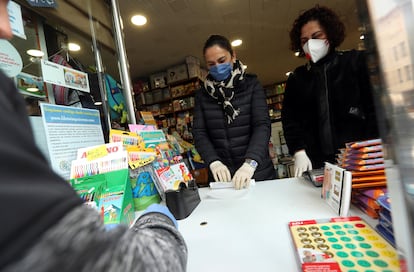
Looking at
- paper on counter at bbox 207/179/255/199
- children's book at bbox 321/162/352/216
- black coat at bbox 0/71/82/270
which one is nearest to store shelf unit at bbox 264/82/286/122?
paper on counter at bbox 207/179/255/199

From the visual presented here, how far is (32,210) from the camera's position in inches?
6.8

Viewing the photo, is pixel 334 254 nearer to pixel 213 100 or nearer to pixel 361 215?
pixel 361 215

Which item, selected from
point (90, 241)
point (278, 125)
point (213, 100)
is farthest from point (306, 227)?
point (278, 125)

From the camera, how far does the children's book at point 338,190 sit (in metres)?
0.62

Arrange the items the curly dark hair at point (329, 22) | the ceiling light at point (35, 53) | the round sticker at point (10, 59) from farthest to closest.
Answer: the curly dark hair at point (329, 22) → the ceiling light at point (35, 53) → the round sticker at point (10, 59)

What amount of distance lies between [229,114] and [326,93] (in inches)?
19.7

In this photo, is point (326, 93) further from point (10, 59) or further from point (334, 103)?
point (10, 59)

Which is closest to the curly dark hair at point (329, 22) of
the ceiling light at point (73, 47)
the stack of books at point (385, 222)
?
the stack of books at point (385, 222)

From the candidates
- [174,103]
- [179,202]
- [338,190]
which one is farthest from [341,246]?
[174,103]

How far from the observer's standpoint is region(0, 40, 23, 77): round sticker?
0.74m

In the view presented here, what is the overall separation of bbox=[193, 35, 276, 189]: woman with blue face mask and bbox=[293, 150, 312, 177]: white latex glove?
0.15m

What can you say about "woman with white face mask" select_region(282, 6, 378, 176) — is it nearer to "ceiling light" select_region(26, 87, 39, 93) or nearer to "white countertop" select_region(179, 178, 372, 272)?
"white countertop" select_region(179, 178, 372, 272)

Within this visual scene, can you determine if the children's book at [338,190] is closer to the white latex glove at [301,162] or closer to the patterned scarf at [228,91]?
the white latex glove at [301,162]

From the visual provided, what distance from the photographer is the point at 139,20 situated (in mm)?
3113
